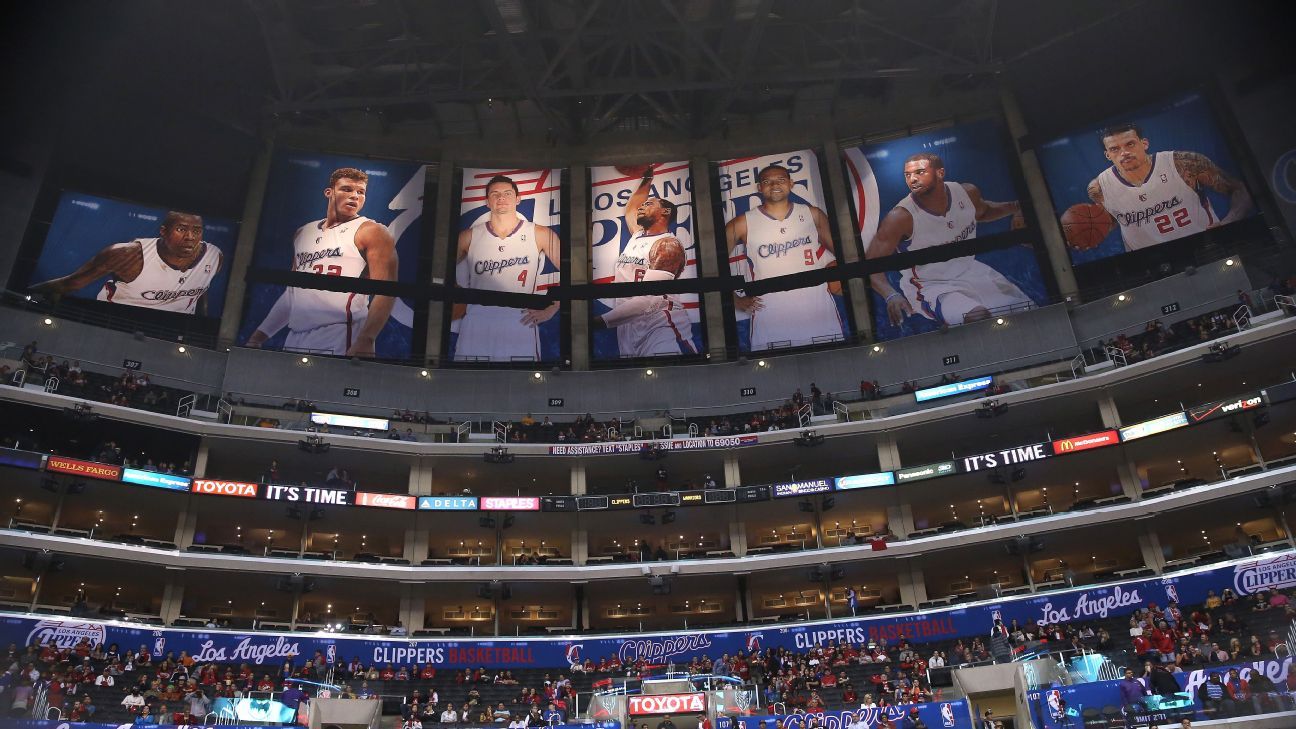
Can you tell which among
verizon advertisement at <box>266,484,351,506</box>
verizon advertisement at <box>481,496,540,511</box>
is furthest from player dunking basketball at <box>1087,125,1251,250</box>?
verizon advertisement at <box>266,484,351,506</box>

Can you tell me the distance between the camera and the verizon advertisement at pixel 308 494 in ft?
123

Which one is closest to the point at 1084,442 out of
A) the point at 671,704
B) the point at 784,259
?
the point at 784,259

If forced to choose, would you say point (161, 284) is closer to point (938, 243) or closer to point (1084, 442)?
point (938, 243)

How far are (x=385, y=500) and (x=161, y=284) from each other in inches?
614

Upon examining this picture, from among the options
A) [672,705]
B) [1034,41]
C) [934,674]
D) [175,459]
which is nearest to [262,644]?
[175,459]

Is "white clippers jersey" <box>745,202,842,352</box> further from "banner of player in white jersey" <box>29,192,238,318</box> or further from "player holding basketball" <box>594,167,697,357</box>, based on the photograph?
"banner of player in white jersey" <box>29,192,238,318</box>

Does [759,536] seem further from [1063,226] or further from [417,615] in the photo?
[1063,226]

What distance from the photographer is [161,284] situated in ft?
142

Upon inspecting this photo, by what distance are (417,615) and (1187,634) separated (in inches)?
1126

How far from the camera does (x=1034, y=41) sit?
45.1 meters

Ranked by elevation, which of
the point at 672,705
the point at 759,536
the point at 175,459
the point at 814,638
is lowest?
the point at 672,705

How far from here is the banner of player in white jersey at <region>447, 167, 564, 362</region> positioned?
4722 cm

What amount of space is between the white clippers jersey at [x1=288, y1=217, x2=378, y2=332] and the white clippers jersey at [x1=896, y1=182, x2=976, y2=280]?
89.9 ft

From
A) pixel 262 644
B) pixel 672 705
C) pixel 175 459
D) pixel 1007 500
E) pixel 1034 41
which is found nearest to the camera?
pixel 672 705
